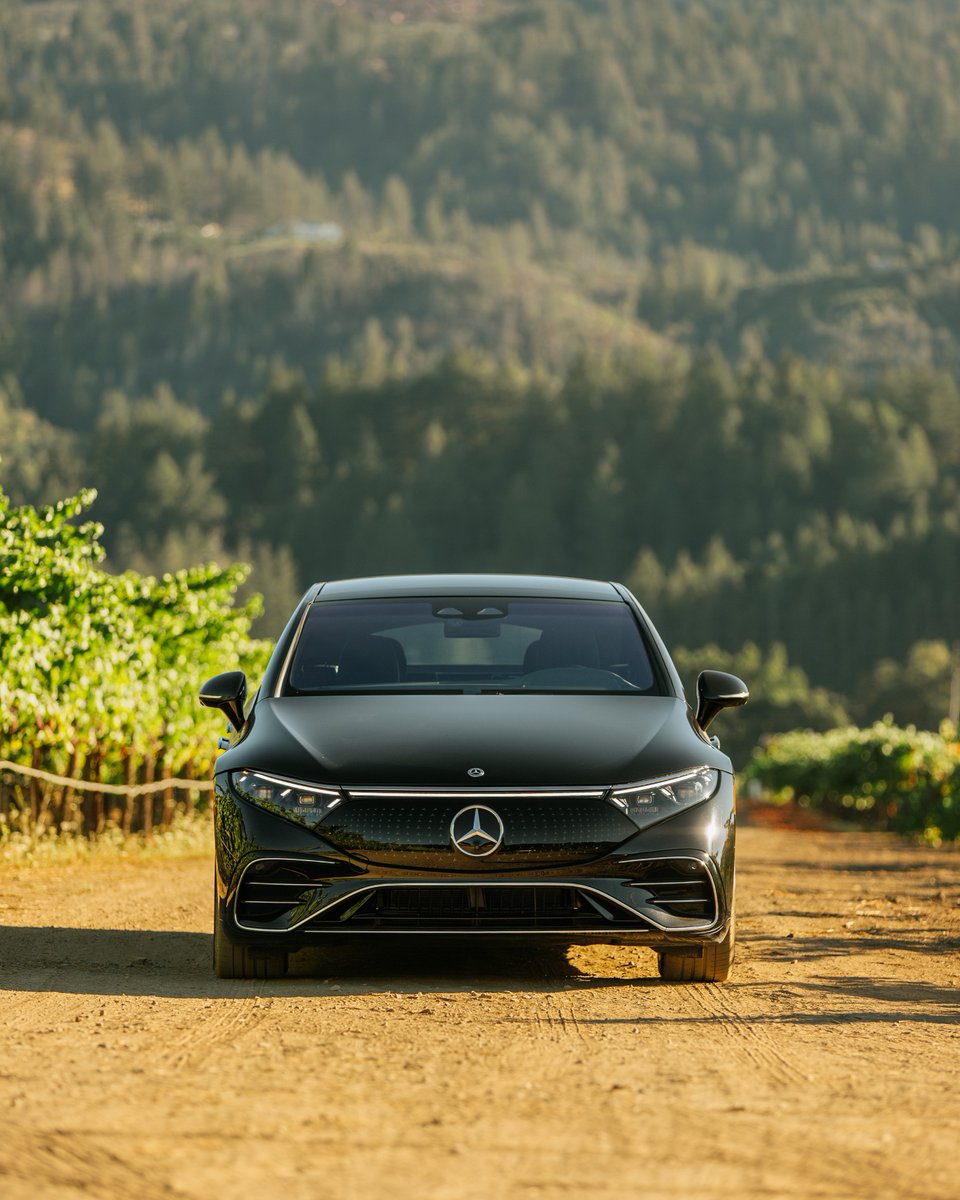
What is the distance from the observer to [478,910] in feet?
24.0

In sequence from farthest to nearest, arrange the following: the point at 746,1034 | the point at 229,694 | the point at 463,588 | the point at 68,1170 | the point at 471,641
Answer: the point at 471,641, the point at 463,588, the point at 229,694, the point at 746,1034, the point at 68,1170

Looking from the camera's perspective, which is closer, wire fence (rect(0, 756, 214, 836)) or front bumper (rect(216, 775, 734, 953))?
front bumper (rect(216, 775, 734, 953))

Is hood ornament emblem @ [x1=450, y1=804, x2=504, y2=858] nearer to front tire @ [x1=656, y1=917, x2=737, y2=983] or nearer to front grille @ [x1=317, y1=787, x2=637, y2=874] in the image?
front grille @ [x1=317, y1=787, x2=637, y2=874]

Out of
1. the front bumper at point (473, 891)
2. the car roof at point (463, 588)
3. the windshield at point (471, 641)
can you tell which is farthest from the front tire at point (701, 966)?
the car roof at point (463, 588)

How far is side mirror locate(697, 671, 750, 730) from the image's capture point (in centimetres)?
828

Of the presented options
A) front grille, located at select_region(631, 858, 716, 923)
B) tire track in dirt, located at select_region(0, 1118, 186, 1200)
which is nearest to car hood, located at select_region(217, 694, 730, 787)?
front grille, located at select_region(631, 858, 716, 923)

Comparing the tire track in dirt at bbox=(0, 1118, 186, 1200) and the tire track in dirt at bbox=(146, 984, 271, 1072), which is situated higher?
the tire track in dirt at bbox=(0, 1118, 186, 1200)

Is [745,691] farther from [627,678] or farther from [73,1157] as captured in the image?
[73,1157]

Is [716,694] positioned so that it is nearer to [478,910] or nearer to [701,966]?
[701,966]

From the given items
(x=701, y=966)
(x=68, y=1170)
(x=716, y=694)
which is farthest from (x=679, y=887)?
(x=68, y=1170)

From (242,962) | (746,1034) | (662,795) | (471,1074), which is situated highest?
(662,795)

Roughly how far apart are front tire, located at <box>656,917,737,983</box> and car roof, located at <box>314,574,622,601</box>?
1.91m

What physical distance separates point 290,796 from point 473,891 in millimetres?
780

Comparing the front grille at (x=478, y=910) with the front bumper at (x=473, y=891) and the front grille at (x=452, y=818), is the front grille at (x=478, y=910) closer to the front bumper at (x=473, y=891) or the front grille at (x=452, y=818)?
the front bumper at (x=473, y=891)
